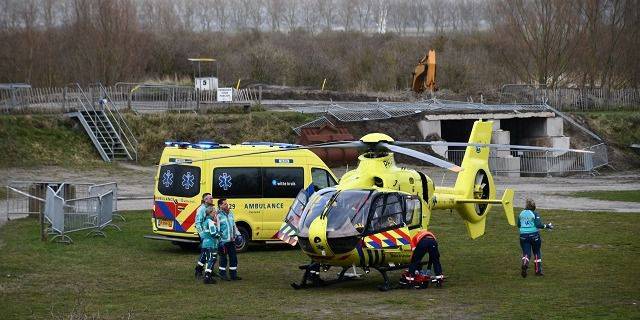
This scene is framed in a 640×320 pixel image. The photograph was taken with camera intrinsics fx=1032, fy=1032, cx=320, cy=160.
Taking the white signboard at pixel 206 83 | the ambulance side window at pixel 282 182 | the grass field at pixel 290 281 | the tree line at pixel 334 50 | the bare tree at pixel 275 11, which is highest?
the bare tree at pixel 275 11

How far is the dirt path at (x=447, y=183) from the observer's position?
111ft

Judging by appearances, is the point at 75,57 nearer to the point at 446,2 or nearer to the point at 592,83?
the point at 592,83

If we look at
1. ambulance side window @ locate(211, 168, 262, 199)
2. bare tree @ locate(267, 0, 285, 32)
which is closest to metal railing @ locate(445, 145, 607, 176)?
ambulance side window @ locate(211, 168, 262, 199)

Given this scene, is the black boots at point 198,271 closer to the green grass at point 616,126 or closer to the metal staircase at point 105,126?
the metal staircase at point 105,126

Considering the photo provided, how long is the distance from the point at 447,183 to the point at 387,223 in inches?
872

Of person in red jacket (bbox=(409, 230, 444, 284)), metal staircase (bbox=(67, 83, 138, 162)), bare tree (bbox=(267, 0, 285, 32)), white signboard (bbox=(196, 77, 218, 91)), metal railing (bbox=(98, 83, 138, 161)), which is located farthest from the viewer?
bare tree (bbox=(267, 0, 285, 32))

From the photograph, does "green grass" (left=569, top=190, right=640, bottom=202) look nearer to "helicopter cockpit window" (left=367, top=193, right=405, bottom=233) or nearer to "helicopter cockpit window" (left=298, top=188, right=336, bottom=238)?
"helicopter cockpit window" (left=367, top=193, right=405, bottom=233)

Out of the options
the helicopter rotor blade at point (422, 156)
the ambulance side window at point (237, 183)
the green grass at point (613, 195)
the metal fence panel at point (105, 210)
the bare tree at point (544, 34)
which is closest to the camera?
the helicopter rotor blade at point (422, 156)

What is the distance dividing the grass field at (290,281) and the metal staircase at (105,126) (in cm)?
1813

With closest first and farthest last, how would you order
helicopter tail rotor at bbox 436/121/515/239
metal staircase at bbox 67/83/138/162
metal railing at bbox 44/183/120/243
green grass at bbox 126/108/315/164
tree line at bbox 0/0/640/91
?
helicopter tail rotor at bbox 436/121/515/239
metal railing at bbox 44/183/120/243
metal staircase at bbox 67/83/138/162
green grass at bbox 126/108/315/164
tree line at bbox 0/0/640/91

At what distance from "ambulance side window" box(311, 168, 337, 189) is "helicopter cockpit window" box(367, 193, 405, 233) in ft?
18.6

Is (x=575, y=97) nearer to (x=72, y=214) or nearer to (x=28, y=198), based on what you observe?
(x=28, y=198)

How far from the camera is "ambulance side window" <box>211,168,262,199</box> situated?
75.9 feet

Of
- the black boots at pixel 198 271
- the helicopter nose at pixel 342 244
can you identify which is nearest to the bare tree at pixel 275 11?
the black boots at pixel 198 271
